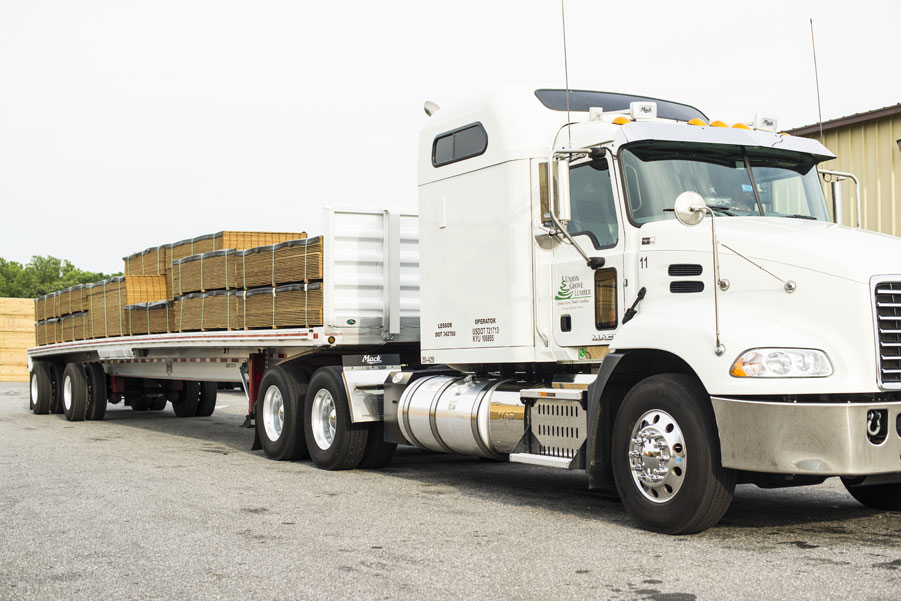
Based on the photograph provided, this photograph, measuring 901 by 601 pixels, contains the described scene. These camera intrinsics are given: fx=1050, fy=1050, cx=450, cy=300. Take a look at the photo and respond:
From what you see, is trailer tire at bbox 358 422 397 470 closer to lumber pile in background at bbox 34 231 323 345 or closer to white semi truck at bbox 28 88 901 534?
white semi truck at bbox 28 88 901 534

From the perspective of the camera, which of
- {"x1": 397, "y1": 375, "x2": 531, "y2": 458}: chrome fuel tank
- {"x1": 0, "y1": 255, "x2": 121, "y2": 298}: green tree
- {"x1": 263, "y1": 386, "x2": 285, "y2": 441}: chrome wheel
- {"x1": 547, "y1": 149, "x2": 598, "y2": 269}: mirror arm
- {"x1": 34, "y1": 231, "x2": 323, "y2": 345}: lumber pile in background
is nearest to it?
{"x1": 547, "y1": 149, "x2": 598, "y2": 269}: mirror arm

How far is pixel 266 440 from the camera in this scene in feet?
42.2

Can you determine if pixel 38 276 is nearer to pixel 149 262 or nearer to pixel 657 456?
pixel 149 262

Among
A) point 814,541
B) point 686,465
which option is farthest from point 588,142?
point 814,541

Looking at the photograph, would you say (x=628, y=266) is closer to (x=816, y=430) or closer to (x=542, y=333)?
(x=542, y=333)

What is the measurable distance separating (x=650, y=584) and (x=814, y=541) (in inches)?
72.3

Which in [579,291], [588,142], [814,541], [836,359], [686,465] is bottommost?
[814,541]

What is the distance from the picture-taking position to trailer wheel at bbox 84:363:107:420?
65.0ft

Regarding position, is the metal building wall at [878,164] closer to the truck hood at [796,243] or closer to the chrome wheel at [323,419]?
the chrome wheel at [323,419]

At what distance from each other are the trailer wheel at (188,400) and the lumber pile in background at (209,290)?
2.24m

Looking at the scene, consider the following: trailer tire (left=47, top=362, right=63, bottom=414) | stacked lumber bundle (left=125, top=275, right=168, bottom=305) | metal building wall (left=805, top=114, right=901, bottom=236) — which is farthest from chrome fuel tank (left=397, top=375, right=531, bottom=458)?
trailer tire (left=47, top=362, right=63, bottom=414)

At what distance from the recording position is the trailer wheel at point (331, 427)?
1143 centimetres

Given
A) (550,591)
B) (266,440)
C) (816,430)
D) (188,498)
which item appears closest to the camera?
(550,591)

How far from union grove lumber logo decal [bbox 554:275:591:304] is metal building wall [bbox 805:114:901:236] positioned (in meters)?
9.83
